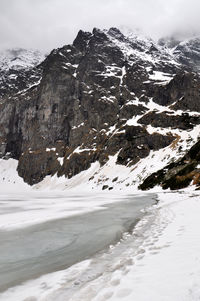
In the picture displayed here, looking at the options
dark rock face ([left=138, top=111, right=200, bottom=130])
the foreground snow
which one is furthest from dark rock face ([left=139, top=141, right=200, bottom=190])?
dark rock face ([left=138, top=111, right=200, bottom=130])

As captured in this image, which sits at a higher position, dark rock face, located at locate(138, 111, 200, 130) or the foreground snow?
dark rock face, located at locate(138, 111, 200, 130)

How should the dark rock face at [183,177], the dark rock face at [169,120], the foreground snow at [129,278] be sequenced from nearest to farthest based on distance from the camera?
the foreground snow at [129,278] → the dark rock face at [183,177] → the dark rock face at [169,120]

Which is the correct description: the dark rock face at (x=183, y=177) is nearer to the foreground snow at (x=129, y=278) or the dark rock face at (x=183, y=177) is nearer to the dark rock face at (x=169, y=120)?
the foreground snow at (x=129, y=278)

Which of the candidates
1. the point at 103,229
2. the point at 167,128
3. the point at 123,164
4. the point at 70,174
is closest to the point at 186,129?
the point at 167,128

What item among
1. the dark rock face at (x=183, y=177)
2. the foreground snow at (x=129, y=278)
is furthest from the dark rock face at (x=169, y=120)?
the foreground snow at (x=129, y=278)

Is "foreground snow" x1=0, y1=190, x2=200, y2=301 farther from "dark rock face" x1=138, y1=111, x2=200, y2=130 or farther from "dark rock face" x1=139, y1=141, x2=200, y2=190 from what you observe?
"dark rock face" x1=138, y1=111, x2=200, y2=130

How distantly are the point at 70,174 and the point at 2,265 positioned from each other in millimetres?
178658

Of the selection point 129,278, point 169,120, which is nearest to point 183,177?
point 129,278

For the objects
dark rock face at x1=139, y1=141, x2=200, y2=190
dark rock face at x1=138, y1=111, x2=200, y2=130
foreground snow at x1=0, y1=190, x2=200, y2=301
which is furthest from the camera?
dark rock face at x1=138, y1=111, x2=200, y2=130

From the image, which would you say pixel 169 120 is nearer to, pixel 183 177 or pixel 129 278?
pixel 183 177

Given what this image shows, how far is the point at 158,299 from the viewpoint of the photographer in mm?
3902

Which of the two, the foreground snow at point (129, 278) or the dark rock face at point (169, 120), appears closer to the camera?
the foreground snow at point (129, 278)

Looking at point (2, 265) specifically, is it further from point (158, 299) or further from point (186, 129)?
point (186, 129)

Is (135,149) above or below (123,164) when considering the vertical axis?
above
